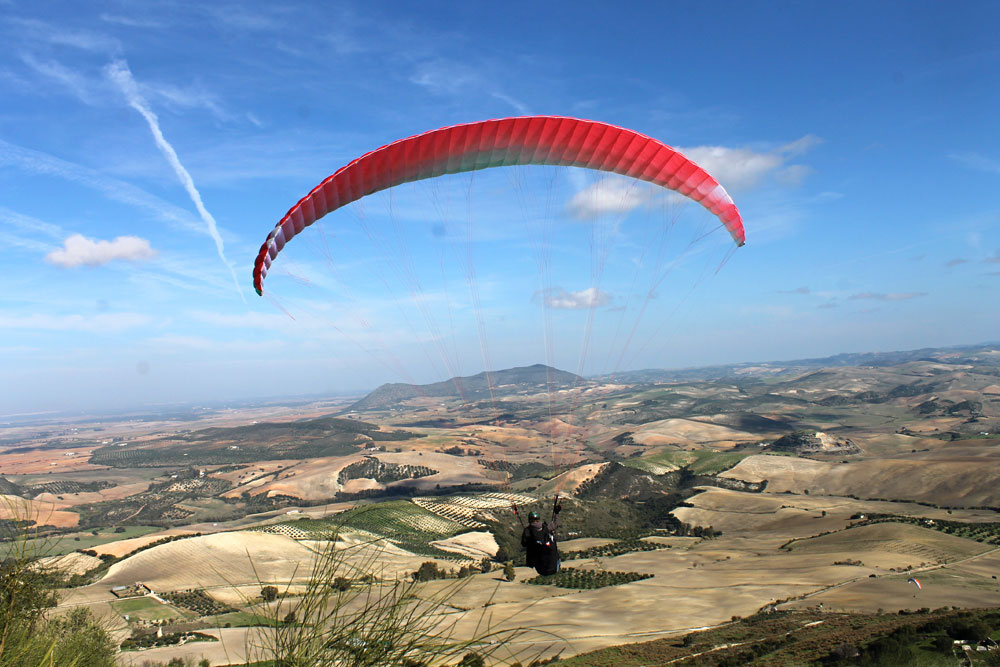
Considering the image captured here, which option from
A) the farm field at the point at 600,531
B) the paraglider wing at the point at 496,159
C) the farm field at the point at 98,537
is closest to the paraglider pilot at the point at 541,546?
the farm field at the point at 600,531

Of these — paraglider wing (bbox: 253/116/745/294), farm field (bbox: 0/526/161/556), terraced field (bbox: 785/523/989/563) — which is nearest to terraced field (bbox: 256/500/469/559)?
farm field (bbox: 0/526/161/556)

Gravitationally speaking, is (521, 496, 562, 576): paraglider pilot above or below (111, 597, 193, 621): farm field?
above

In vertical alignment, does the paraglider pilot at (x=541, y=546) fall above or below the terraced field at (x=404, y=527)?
above

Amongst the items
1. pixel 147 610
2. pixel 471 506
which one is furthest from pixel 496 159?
pixel 471 506

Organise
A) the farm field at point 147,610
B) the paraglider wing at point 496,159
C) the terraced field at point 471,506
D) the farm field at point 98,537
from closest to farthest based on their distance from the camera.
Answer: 1. the paraglider wing at point 496,159
2. the farm field at point 147,610
3. the farm field at point 98,537
4. the terraced field at point 471,506

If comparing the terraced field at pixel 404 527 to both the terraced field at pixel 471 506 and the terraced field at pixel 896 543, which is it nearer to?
the terraced field at pixel 471 506

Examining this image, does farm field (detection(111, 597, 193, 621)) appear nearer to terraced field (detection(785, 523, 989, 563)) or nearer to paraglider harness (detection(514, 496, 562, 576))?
paraglider harness (detection(514, 496, 562, 576))

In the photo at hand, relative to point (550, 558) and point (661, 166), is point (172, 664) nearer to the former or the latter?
point (550, 558)

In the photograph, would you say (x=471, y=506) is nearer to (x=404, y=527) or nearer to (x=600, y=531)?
(x=404, y=527)

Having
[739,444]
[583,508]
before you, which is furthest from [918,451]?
[583,508]
